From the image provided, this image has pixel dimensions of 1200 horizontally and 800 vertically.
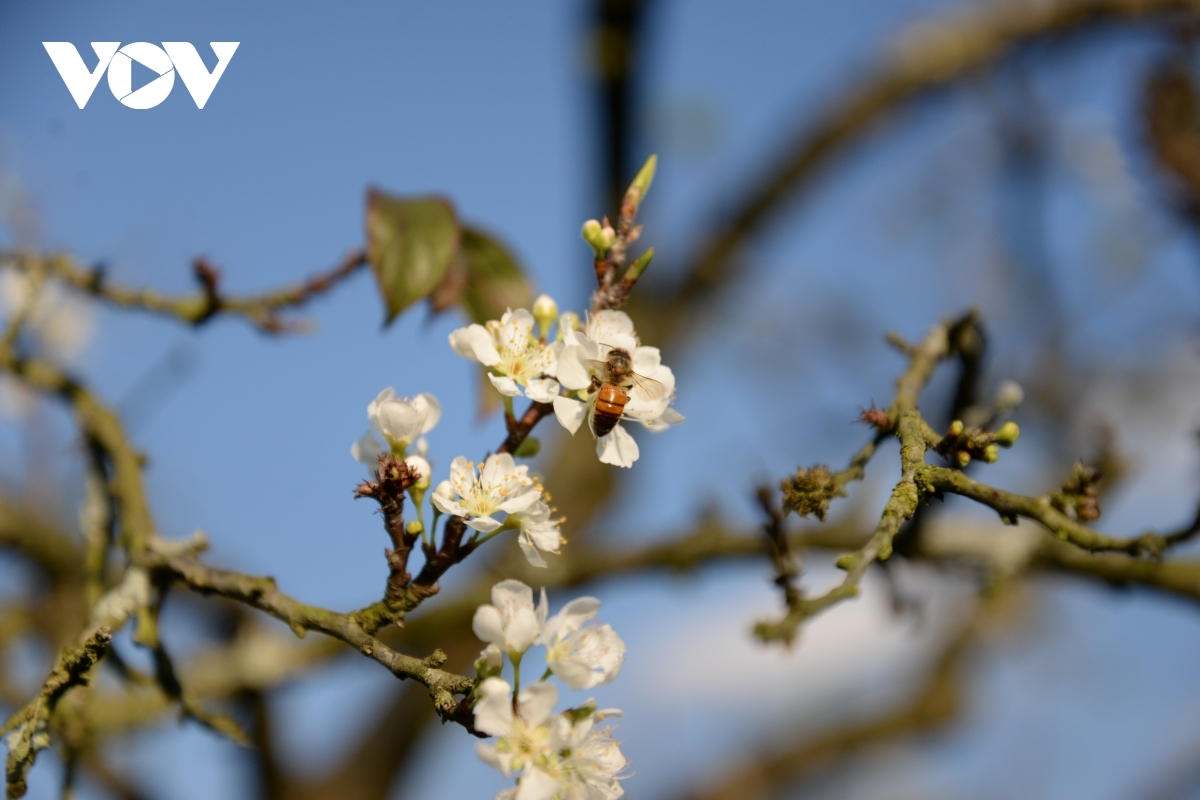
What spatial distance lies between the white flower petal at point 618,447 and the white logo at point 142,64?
141 centimetres

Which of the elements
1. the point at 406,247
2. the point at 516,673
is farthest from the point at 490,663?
the point at 406,247

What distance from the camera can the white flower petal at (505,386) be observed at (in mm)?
865

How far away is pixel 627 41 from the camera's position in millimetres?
3500

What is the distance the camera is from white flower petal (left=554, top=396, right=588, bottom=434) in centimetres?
87

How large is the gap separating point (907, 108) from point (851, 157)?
42 cm

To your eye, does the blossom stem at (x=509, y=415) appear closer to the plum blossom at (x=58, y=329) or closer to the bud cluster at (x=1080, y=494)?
the bud cluster at (x=1080, y=494)

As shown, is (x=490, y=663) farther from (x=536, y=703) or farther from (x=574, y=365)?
(x=574, y=365)

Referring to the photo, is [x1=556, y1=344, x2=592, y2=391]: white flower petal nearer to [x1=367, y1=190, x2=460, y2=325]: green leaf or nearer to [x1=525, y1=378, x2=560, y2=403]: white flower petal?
[x1=525, y1=378, x2=560, y2=403]: white flower petal

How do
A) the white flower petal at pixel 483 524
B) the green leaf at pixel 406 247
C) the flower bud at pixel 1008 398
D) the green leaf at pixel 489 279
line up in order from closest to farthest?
the white flower petal at pixel 483 524
the flower bud at pixel 1008 398
the green leaf at pixel 406 247
the green leaf at pixel 489 279

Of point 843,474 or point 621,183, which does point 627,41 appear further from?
point 843,474

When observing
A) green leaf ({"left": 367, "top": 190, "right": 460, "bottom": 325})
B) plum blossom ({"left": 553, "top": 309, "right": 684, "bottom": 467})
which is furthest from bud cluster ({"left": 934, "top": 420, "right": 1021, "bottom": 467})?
green leaf ({"left": 367, "top": 190, "right": 460, "bottom": 325})

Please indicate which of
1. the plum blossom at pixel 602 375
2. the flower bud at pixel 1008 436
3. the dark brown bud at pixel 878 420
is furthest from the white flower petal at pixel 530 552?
the flower bud at pixel 1008 436

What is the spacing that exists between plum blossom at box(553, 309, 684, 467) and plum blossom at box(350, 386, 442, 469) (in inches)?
5.6

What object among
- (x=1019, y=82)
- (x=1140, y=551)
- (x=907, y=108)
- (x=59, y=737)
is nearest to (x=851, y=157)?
(x=907, y=108)
